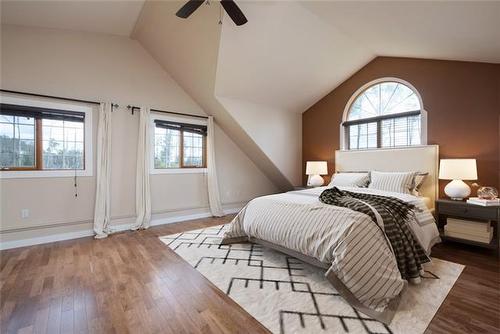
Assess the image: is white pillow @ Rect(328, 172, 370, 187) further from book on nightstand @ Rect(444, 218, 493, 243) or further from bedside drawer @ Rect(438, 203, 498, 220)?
book on nightstand @ Rect(444, 218, 493, 243)

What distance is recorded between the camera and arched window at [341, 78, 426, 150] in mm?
3787

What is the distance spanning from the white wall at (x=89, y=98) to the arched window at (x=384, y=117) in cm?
266

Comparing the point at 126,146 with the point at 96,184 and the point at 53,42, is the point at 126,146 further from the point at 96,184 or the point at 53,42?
the point at 53,42

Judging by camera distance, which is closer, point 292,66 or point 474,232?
point 474,232

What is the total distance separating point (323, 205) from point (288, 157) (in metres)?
3.00

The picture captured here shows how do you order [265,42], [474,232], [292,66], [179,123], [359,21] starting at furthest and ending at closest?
1. [179,123]
2. [292,66]
3. [265,42]
4. [359,21]
5. [474,232]

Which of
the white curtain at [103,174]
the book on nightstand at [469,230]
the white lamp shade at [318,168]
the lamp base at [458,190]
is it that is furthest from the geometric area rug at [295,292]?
the white lamp shade at [318,168]

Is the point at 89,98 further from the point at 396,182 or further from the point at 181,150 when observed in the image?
the point at 396,182

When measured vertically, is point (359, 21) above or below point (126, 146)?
above

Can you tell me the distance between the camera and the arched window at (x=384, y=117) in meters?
3.79

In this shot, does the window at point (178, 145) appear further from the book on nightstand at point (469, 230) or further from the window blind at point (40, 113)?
the book on nightstand at point (469, 230)

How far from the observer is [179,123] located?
14.5 ft

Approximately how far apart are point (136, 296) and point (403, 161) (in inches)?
156

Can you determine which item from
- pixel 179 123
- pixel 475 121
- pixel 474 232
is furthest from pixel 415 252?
pixel 179 123
